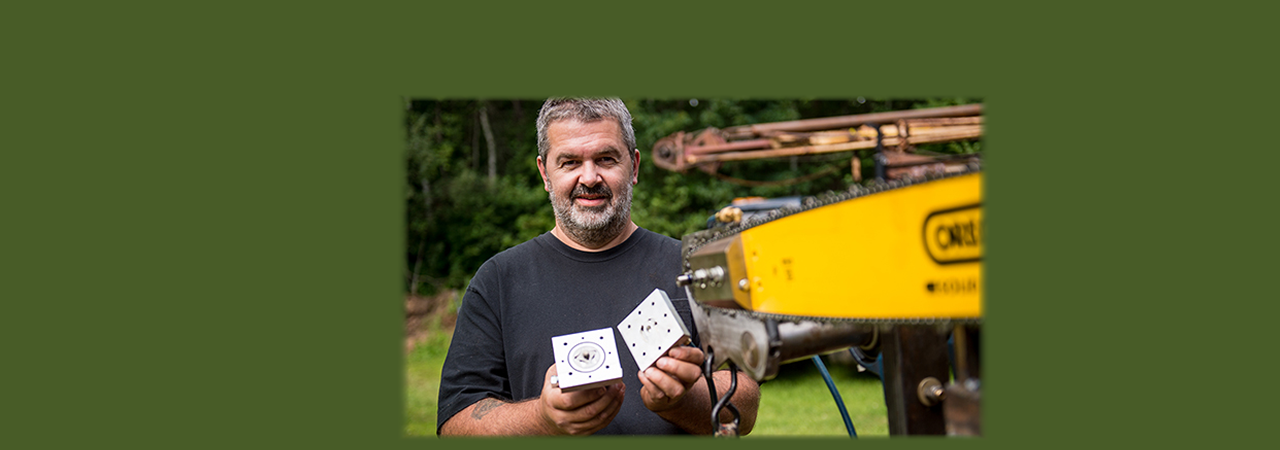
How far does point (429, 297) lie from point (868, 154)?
402 cm

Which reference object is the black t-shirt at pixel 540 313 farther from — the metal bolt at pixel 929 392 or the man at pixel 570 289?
the metal bolt at pixel 929 392

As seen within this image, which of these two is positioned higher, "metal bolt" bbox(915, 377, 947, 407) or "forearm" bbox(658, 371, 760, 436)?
"metal bolt" bbox(915, 377, 947, 407)

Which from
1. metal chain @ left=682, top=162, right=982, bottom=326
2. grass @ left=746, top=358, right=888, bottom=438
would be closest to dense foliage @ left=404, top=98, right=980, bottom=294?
grass @ left=746, top=358, right=888, bottom=438

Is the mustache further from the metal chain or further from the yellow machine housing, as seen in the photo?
the yellow machine housing

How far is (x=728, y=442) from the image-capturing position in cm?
125

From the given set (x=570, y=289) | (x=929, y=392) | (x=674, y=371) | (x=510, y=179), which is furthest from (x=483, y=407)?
(x=510, y=179)

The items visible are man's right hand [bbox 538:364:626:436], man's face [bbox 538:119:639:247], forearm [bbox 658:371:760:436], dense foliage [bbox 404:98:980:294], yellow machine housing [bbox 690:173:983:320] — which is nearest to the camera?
yellow machine housing [bbox 690:173:983:320]

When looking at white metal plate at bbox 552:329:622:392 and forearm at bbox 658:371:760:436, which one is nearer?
white metal plate at bbox 552:329:622:392

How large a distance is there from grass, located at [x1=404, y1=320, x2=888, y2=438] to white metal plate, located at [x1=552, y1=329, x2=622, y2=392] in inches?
139

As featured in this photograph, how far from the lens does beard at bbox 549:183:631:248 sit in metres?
1.97

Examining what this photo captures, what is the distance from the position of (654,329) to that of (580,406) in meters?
0.27

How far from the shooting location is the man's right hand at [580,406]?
137cm

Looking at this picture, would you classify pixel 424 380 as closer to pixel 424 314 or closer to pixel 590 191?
pixel 424 314

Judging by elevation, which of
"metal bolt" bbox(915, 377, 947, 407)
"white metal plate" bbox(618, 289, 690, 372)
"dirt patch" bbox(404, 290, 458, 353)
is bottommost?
"dirt patch" bbox(404, 290, 458, 353)
